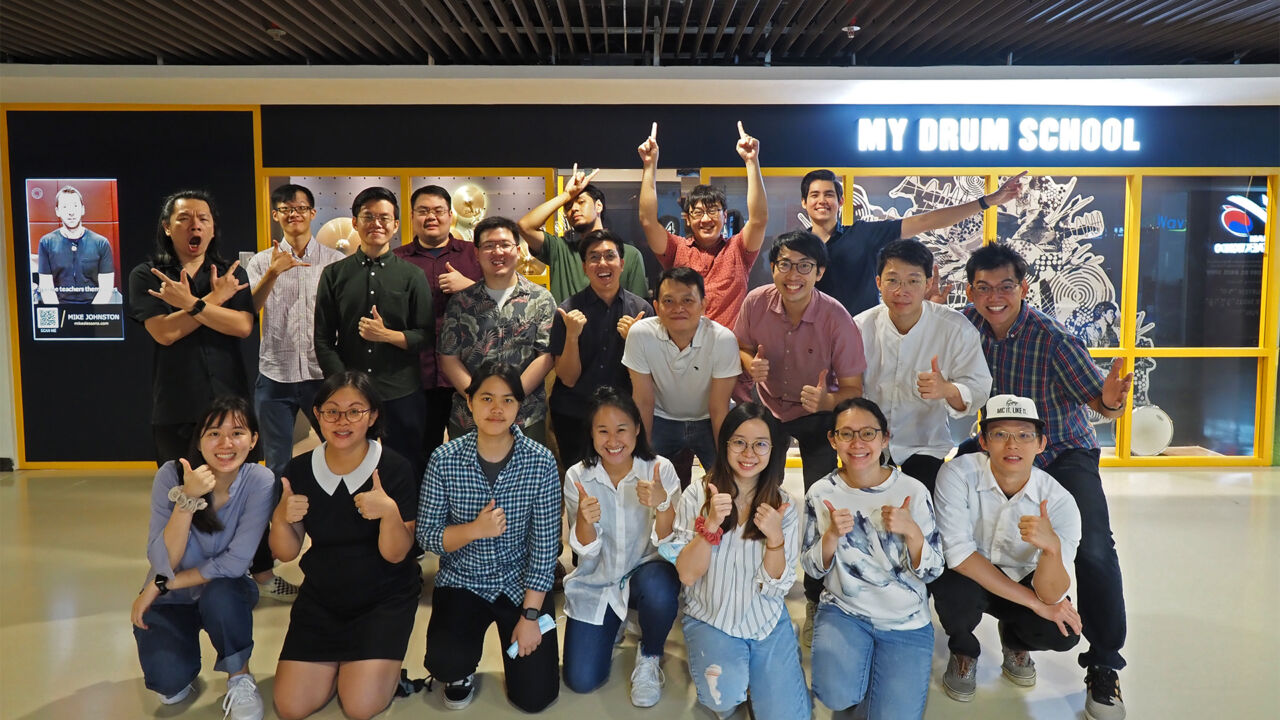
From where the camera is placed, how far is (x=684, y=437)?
349cm

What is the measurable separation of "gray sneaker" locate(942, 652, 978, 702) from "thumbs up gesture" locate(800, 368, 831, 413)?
1039mm

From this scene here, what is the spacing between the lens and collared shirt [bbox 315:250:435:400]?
3658 millimetres

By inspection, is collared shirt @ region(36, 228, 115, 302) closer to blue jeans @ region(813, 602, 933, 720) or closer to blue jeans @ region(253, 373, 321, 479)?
blue jeans @ region(253, 373, 321, 479)

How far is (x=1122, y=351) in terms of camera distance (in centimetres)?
627

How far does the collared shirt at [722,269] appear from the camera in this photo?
159 inches

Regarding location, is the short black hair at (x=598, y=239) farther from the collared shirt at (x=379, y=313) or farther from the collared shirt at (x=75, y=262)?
the collared shirt at (x=75, y=262)

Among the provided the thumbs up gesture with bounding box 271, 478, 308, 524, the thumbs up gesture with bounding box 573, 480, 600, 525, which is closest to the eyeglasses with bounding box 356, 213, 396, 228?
the thumbs up gesture with bounding box 271, 478, 308, 524

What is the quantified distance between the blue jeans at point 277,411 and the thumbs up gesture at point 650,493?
2.09 m

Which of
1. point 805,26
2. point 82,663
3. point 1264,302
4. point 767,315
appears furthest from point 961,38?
point 82,663

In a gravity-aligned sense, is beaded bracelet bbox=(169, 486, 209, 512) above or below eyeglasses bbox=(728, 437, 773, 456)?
below

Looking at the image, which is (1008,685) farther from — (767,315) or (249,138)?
(249,138)

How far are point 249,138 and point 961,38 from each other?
501cm

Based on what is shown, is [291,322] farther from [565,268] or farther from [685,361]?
[685,361]

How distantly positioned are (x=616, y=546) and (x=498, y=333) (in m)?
1.21
